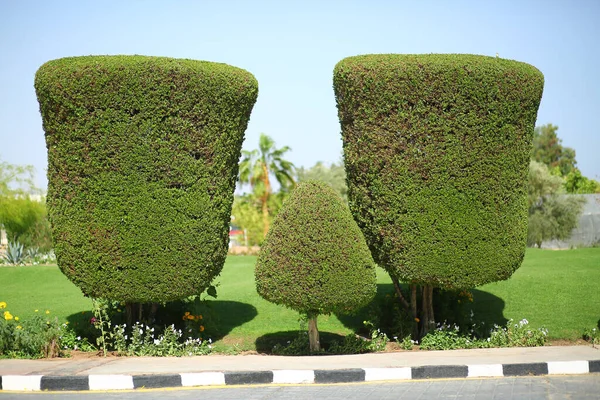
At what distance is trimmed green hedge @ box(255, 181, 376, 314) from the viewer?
8.79 metres

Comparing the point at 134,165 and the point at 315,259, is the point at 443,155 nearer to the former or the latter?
the point at 315,259

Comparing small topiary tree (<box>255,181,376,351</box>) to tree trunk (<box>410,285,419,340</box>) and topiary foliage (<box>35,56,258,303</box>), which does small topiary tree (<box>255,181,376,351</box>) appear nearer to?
topiary foliage (<box>35,56,258,303</box>)

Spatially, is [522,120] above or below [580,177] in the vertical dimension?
above

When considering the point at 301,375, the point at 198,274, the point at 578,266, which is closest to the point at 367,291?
the point at 301,375

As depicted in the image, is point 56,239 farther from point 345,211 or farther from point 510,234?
point 510,234

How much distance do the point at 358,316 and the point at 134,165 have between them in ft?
15.3

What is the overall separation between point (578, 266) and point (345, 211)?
732cm

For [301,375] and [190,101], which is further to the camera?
[190,101]

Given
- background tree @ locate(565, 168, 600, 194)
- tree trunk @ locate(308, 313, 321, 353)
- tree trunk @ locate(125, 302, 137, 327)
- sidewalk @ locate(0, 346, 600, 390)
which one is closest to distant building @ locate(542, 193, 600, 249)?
Answer: background tree @ locate(565, 168, 600, 194)

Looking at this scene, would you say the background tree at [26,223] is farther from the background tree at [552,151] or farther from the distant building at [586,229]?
the background tree at [552,151]

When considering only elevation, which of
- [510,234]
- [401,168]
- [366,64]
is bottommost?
[510,234]

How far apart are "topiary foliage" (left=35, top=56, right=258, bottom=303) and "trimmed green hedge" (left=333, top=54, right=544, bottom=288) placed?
1937mm

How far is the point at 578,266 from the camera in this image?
14.2m

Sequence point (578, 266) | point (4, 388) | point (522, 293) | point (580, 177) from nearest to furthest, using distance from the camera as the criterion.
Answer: point (4, 388) < point (522, 293) < point (578, 266) < point (580, 177)
